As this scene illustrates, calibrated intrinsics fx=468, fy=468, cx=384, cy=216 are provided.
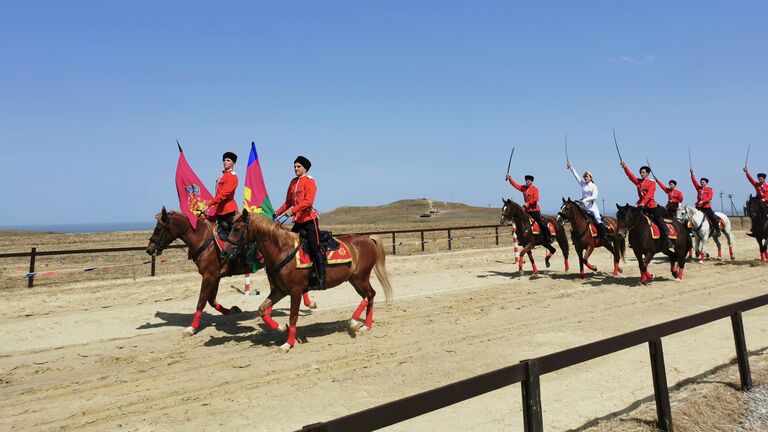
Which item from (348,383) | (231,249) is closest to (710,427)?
(348,383)

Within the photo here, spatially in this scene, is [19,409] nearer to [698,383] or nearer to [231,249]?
[231,249]

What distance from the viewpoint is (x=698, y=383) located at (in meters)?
5.47

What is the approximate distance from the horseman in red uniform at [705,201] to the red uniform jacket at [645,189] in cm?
596

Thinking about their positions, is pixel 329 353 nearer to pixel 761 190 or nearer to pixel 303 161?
pixel 303 161

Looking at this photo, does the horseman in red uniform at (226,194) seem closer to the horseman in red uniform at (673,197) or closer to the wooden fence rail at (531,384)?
the wooden fence rail at (531,384)

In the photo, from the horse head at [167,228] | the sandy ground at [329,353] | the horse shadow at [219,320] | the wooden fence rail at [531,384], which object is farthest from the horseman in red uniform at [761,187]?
the horse head at [167,228]

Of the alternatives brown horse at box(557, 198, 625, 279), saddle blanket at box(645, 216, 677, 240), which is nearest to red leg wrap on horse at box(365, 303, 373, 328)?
brown horse at box(557, 198, 625, 279)

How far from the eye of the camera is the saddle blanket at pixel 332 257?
7.70m

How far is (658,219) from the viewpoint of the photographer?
42.2 feet

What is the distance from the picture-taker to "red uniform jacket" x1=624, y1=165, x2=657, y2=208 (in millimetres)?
12829

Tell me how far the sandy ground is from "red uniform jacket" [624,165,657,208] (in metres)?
2.24

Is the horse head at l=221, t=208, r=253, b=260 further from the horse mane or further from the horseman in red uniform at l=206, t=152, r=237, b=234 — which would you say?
the horseman in red uniform at l=206, t=152, r=237, b=234

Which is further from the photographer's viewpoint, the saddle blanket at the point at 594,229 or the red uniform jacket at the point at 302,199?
the saddle blanket at the point at 594,229

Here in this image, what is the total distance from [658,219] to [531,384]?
1124 centimetres
